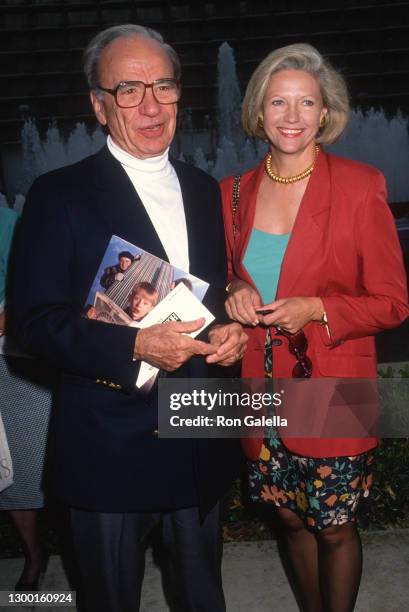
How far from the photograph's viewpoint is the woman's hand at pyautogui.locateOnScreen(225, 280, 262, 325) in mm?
1887

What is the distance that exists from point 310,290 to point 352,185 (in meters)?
0.34

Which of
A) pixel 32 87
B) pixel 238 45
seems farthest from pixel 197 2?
Answer: pixel 32 87

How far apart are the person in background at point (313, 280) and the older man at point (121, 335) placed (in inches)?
9.5

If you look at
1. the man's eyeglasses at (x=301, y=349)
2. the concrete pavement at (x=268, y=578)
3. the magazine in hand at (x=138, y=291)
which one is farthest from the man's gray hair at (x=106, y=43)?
the concrete pavement at (x=268, y=578)

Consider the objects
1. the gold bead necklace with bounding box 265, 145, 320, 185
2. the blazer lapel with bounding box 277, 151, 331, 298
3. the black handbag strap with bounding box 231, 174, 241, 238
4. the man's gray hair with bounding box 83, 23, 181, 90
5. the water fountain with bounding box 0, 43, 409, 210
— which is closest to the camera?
the man's gray hair with bounding box 83, 23, 181, 90

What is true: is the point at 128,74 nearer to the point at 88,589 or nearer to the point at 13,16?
the point at 88,589

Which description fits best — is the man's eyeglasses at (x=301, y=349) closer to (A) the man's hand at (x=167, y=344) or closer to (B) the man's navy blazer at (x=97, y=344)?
(B) the man's navy blazer at (x=97, y=344)

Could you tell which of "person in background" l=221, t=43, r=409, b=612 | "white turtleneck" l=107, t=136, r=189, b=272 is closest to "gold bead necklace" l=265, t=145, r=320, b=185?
"person in background" l=221, t=43, r=409, b=612

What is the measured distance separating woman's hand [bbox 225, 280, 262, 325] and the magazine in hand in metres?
0.23

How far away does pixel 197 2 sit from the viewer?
1800 cm

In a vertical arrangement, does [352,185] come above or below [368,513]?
above

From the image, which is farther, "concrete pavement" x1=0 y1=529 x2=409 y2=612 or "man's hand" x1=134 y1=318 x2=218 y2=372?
"concrete pavement" x1=0 y1=529 x2=409 y2=612

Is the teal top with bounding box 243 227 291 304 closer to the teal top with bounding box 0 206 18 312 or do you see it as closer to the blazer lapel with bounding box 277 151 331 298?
the blazer lapel with bounding box 277 151 331 298

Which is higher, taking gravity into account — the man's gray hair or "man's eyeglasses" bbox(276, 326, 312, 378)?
the man's gray hair
